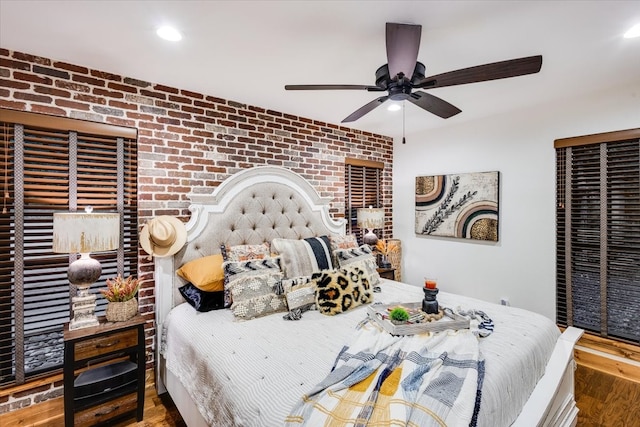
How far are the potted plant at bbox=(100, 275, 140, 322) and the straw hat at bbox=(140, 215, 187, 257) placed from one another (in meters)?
0.29

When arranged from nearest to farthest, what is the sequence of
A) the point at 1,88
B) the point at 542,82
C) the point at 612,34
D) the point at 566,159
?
1. the point at 612,34
2. the point at 1,88
3. the point at 542,82
4. the point at 566,159

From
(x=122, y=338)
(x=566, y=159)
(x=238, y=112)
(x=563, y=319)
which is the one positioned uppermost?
(x=238, y=112)

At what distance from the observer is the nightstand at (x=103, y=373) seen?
1805mm

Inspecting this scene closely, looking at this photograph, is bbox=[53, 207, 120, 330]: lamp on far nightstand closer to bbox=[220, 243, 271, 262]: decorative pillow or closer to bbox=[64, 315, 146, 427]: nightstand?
bbox=[64, 315, 146, 427]: nightstand

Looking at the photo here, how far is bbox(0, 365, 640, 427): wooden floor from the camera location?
1.98 m

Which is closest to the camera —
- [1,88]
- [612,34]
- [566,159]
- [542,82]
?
[612,34]

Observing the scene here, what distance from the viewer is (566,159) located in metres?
3.00

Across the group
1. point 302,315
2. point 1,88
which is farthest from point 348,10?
point 1,88

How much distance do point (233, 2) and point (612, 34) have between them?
2253 millimetres

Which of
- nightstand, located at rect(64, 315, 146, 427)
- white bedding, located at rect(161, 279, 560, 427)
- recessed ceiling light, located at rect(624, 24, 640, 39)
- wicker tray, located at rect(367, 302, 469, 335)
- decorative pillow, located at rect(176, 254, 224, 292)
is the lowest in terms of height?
nightstand, located at rect(64, 315, 146, 427)

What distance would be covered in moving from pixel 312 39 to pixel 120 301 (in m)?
2.17

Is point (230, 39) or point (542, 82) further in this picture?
point (542, 82)

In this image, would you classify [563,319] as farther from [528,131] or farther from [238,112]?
[238,112]

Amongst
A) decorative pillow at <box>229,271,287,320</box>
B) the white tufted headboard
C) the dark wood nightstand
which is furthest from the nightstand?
the dark wood nightstand
